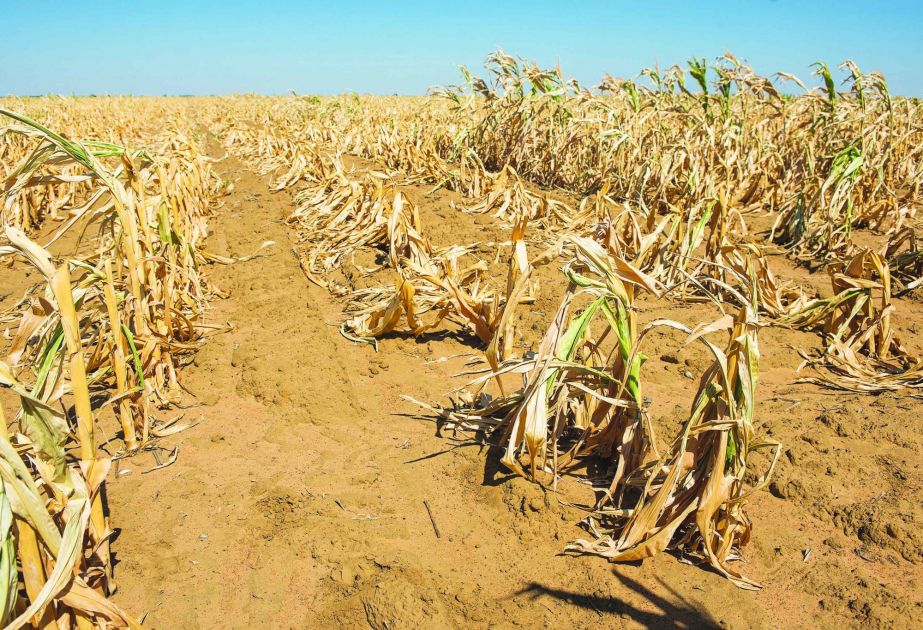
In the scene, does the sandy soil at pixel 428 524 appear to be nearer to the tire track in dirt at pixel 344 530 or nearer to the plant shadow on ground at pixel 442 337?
the tire track in dirt at pixel 344 530

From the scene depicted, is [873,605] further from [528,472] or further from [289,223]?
[289,223]

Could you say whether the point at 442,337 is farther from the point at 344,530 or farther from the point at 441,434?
the point at 344,530

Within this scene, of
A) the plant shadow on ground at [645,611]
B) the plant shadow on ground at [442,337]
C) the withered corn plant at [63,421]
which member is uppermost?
the withered corn plant at [63,421]

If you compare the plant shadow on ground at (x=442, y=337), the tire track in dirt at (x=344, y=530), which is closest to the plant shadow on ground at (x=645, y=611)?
the tire track in dirt at (x=344, y=530)

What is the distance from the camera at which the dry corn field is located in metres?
1.90

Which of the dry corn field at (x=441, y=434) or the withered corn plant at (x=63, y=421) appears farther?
the dry corn field at (x=441, y=434)

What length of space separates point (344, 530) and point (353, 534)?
0.12ft

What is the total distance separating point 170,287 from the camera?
3.45m

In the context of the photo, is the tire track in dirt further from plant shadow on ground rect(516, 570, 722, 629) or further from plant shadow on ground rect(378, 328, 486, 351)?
plant shadow on ground rect(378, 328, 486, 351)

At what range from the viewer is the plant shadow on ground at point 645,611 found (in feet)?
6.17

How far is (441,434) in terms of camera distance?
9.62ft

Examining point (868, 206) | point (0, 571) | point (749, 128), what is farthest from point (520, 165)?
point (0, 571)

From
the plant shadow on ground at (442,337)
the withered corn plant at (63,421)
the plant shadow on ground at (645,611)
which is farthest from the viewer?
the plant shadow on ground at (442,337)

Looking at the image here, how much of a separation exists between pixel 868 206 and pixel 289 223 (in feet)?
19.0
